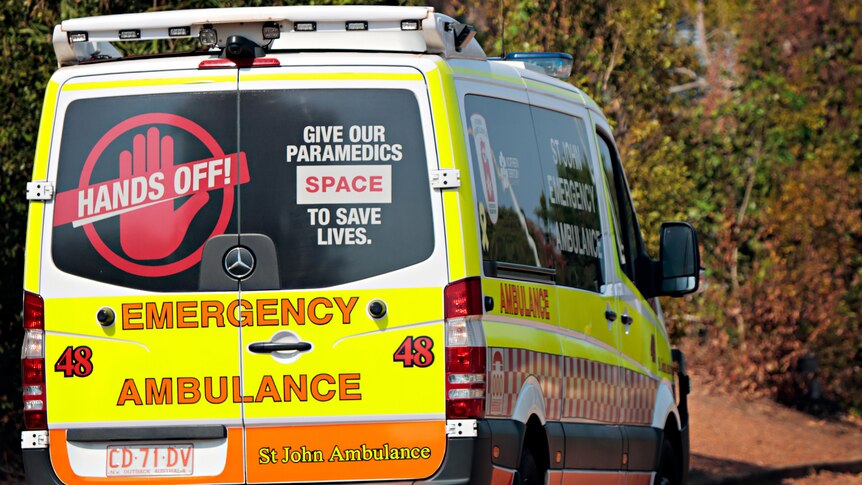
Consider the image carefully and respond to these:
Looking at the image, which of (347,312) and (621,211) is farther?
(621,211)

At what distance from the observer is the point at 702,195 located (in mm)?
20500

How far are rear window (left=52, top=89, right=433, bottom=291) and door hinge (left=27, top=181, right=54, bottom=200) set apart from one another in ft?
0.13

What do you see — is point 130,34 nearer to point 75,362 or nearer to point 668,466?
point 75,362

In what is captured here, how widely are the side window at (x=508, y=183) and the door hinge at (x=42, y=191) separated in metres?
1.73

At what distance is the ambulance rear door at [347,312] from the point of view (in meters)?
6.35

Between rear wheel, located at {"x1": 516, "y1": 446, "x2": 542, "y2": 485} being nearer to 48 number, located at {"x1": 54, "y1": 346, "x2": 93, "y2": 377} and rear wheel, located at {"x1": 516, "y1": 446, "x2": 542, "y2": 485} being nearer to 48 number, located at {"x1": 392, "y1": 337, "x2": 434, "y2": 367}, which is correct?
48 number, located at {"x1": 392, "y1": 337, "x2": 434, "y2": 367}

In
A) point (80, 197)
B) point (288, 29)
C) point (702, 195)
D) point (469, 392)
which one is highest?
point (288, 29)

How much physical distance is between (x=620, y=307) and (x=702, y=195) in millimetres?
12102

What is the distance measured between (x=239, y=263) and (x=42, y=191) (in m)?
0.90

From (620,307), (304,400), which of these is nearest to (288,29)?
(304,400)

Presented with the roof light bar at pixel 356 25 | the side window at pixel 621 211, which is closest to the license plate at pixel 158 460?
the roof light bar at pixel 356 25

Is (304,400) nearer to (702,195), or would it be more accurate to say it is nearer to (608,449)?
(608,449)

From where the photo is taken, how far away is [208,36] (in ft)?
22.2

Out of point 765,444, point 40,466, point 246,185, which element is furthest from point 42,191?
point 765,444
